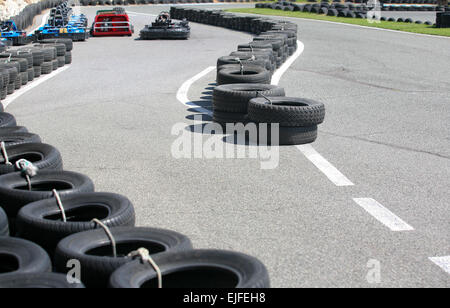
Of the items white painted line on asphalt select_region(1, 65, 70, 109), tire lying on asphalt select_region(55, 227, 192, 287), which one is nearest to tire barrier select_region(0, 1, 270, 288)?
tire lying on asphalt select_region(55, 227, 192, 287)

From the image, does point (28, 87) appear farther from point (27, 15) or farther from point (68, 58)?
point (27, 15)

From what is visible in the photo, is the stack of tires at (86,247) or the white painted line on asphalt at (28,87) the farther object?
the white painted line on asphalt at (28,87)

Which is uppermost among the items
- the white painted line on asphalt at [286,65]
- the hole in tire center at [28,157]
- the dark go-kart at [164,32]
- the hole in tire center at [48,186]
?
the dark go-kart at [164,32]

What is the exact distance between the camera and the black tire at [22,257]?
382 cm

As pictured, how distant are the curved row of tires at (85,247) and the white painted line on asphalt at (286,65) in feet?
30.1

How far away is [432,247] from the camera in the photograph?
200 inches

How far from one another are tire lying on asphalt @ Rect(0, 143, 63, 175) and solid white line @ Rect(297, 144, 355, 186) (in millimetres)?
2792

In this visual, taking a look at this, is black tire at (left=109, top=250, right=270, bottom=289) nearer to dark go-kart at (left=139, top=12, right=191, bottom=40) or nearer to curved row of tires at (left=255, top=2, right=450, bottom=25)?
dark go-kart at (left=139, top=12, right=191, bottom=40)

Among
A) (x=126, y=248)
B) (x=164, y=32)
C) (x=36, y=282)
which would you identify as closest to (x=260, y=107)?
(x=126, y=248)

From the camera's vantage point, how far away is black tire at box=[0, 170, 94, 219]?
510 cm

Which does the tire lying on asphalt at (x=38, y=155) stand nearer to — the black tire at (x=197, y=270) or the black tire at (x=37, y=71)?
the black tire at (x=197, y=270)

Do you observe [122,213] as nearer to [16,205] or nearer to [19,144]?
[16,205]

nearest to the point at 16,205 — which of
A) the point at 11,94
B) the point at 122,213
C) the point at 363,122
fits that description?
the point at 122,213

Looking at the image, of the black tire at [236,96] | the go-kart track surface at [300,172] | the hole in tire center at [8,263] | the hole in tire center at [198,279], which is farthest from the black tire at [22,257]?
the black tire at [236,96]
